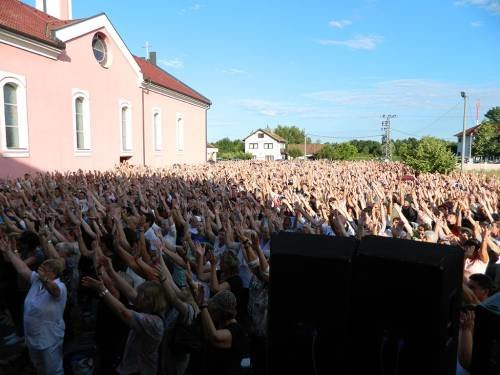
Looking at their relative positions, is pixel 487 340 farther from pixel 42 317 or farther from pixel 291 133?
pixel 291 133

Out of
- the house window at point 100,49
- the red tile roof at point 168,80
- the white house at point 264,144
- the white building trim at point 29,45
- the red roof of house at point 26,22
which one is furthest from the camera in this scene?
the white house at point 264,144

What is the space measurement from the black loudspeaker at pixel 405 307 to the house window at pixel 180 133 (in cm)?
3139

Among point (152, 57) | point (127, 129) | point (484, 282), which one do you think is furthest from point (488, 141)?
point (484, 282)

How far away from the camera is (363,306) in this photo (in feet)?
6.78

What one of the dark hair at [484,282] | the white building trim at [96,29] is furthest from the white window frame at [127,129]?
the dark hair at [484,282]

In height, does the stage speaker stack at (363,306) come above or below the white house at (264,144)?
below

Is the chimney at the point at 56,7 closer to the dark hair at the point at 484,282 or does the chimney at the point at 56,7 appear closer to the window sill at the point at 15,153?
the window sill at the point at 15,153

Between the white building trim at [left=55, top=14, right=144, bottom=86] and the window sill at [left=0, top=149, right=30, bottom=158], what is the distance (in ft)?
17.4

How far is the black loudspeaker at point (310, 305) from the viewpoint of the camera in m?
2.10

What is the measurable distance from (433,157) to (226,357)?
848 inches

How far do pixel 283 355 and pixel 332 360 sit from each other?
0.83ft

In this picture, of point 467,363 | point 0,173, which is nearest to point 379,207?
point 467,363

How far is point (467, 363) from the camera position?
2.61 metres

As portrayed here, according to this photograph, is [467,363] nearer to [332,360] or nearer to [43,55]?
[332,360]
